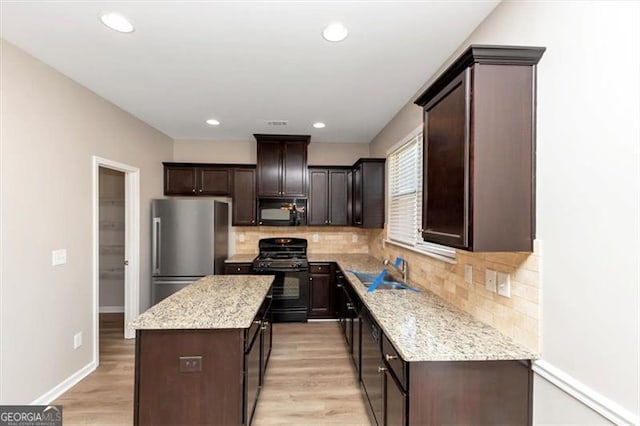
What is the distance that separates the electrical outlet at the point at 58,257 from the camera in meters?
2.44

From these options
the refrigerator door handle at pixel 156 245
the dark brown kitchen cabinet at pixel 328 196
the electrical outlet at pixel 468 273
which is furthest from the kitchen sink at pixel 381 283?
the refrigerator door handle at pixel 156 245

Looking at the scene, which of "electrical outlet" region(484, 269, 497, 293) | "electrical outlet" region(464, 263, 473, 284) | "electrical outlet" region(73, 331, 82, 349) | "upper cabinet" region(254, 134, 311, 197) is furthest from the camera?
"upper cabinet" region(254, 134, 311, 197)

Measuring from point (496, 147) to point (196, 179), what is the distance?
4165 millimetres

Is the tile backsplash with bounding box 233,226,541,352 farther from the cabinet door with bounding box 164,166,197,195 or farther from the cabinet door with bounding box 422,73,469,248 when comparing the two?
the cabinet door with bounding box 164,166,197,195

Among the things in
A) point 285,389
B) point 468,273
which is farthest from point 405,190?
point 285,389

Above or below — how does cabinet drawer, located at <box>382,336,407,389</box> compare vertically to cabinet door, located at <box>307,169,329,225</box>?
below

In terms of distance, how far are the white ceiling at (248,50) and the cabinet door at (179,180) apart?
1.20 meters

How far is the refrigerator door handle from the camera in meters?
3.86

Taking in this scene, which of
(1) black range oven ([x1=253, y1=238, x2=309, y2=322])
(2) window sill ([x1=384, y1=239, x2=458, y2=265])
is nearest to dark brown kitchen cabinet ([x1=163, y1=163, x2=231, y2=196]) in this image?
(1) black range oven ([x1=253, y1=238, x2=309, y2=322])

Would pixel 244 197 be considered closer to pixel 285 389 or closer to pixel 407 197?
pixel 407 197

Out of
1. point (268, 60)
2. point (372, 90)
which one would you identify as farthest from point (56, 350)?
point (372, 90)

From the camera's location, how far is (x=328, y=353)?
3271mm

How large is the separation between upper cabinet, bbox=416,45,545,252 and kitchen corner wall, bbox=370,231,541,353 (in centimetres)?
18

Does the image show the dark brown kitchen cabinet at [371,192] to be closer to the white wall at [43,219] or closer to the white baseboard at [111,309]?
the white wall at [43,219]
